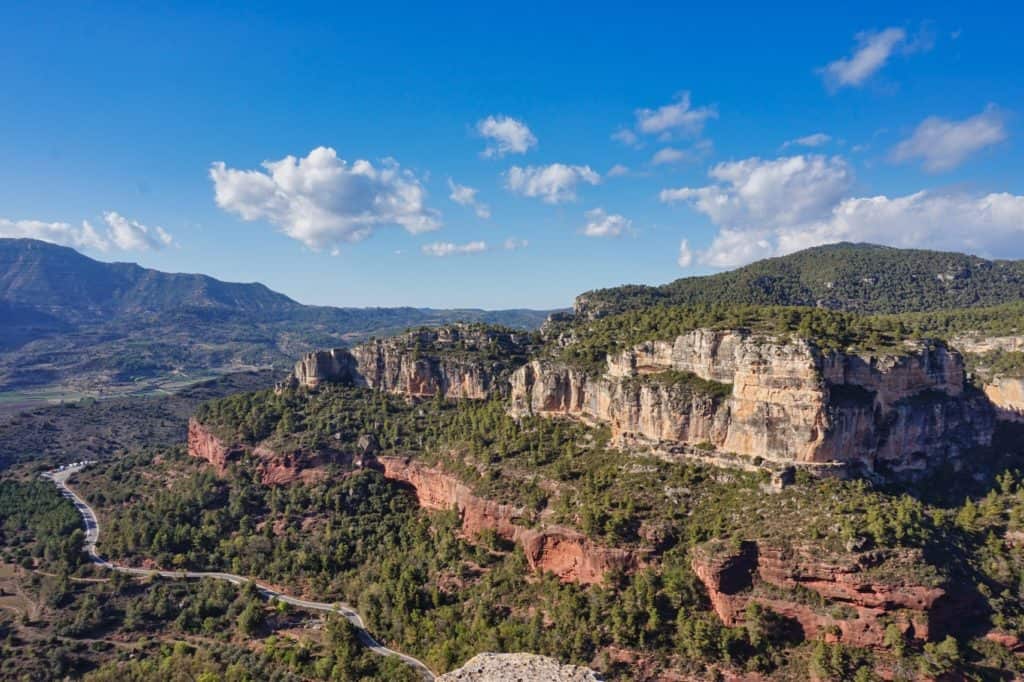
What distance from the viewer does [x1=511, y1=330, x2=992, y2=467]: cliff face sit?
201 ft

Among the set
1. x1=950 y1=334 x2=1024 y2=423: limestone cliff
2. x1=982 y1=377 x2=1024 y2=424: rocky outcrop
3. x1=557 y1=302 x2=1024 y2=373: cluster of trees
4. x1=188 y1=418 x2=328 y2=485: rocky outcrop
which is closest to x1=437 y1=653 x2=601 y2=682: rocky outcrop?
x1=557 y1=302 x2=1024 y2=373: cluster of trees

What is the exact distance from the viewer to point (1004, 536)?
60031mm

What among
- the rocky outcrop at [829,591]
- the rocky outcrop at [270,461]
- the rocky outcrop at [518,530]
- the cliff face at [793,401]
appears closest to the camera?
the rocky outcrop at [829,591]

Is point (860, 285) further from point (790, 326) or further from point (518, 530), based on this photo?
A: point (518, 530)

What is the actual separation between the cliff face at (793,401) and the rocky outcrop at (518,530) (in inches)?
671

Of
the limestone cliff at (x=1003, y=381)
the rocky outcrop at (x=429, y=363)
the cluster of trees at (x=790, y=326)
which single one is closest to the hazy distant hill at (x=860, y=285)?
the rocky outcrop at (x=429, y=363)

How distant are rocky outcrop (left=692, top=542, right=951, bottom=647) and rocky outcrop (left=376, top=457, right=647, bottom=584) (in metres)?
9.28

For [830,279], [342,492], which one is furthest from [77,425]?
[830,279]

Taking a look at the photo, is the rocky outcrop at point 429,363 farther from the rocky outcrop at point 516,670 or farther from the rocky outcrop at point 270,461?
the rocky outcrop at point 516,670

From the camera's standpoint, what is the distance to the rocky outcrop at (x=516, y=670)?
43.0 meters

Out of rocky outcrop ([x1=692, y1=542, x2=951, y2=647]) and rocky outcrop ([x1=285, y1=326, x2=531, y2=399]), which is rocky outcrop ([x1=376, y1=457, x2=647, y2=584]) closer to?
rocky outcrop ([x1=692, y1=542, x2=951, y2=647])

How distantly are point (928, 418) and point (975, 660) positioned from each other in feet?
98.0

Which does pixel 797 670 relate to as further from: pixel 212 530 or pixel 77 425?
pixel 77 425

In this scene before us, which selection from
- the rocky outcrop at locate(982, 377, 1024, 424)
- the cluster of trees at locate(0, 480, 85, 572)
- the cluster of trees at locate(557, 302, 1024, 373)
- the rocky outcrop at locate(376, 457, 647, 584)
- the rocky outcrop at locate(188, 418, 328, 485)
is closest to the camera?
the rocky outcrop at locate(376, 457, 647, 584)
